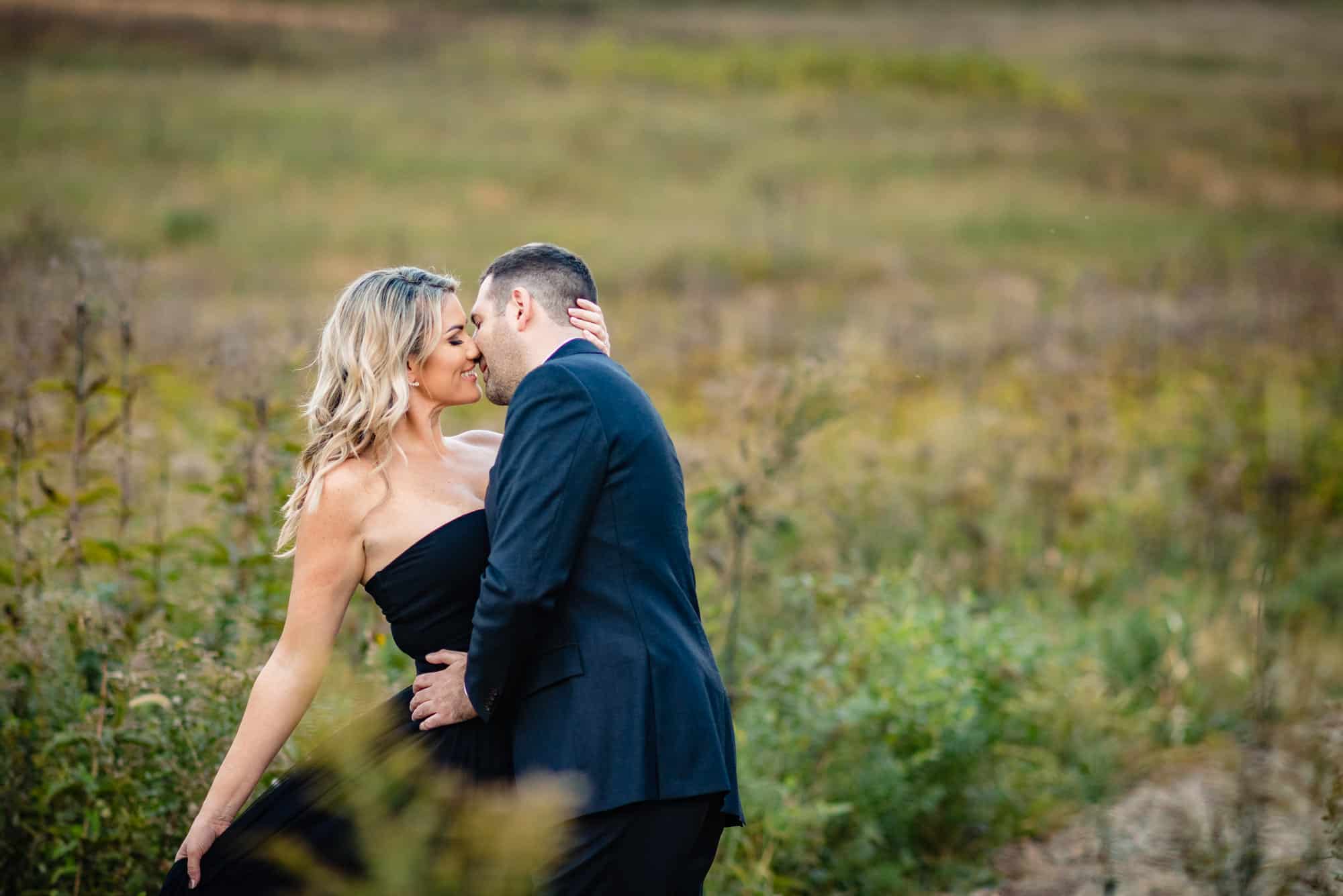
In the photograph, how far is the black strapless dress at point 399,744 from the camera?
2.76 meters

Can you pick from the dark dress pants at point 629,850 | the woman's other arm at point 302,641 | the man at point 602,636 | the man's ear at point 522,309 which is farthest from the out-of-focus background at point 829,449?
the man's ear at point 522,309

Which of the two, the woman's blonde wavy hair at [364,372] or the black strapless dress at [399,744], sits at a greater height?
the woman's blonde wavy hair at [364,372]

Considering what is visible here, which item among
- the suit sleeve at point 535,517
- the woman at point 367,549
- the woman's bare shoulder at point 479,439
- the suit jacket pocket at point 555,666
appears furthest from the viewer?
the woman's bare shoulder at point 479,439

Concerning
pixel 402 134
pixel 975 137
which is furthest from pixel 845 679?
pixel 975 137

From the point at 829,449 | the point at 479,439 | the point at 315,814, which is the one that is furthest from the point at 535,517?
the point at 829,449

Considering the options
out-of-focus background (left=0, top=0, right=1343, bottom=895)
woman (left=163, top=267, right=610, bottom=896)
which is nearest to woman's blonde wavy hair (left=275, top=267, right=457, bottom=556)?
woman (left=163, top=267, right=610, bottom=896)

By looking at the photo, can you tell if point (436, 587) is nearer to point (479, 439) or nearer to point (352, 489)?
point (352, 489)

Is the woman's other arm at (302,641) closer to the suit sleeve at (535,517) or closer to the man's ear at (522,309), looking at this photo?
the suit sleeve at (535,517)

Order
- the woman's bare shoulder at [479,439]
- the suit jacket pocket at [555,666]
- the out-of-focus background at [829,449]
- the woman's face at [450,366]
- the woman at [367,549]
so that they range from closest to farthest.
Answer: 1. the suit jacket pocket at [555,666]
2. the woman at [367,549]
3. the woman's face at [450,366]
4. the woman's bare shoulder at [479,439]
5. the out-of-focus background at [829,449]

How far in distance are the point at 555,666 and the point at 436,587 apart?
46cm

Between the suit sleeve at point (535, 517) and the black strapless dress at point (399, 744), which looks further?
the black strapless dress at point (399, 744)

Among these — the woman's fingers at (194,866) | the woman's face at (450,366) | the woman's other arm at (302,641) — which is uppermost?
the woman's face at (450,366)

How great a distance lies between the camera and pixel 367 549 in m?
3.01

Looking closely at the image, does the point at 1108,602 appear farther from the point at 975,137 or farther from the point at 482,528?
the point at 975,137
